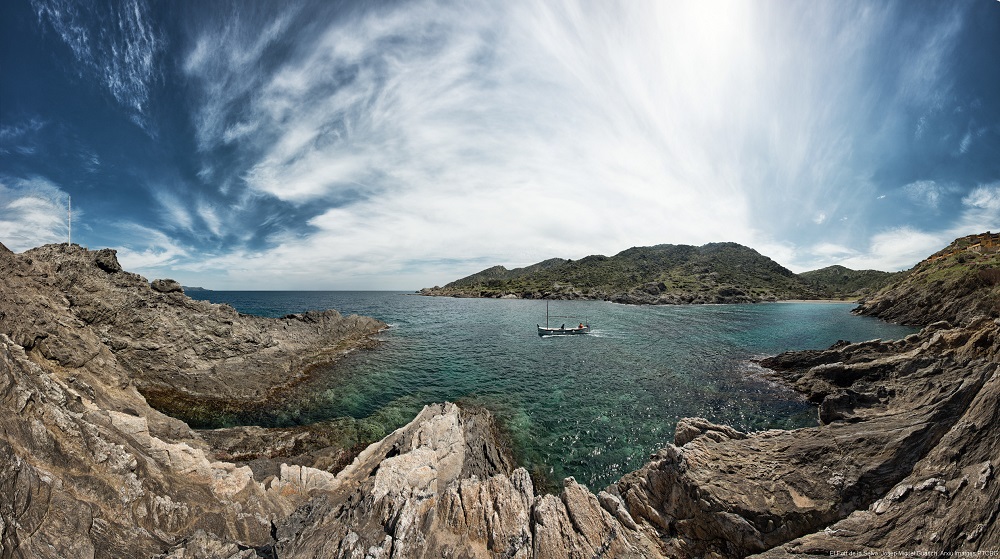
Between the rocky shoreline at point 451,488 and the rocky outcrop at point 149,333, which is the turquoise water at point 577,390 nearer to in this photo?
the rocky outcrop at point 149,333

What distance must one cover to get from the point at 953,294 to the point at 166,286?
359ft

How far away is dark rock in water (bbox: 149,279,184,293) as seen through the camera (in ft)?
88.2

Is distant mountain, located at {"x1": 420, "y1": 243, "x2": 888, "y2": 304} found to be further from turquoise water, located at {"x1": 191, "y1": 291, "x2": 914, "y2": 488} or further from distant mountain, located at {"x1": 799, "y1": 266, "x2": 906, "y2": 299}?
turquoise water, located at {"x1": 191, "y1": 291, "x2": 914, "y2": 488}

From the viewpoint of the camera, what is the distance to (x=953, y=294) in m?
52.9

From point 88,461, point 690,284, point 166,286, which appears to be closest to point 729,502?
point 88,461

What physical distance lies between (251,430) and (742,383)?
37.7 m

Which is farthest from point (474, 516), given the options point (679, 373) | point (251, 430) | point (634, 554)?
point (679, 373)

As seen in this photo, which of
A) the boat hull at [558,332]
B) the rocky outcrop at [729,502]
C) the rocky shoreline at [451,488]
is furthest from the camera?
the boat hull at [558,332]

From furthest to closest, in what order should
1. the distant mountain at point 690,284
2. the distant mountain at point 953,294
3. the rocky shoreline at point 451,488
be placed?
the distant mountain at point 690,284 → the distant mountain at point 953,294 → the rocky shoreline at point 451,488

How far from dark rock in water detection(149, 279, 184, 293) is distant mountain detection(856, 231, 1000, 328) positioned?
267ft

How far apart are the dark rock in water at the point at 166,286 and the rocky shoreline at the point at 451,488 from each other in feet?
39.2

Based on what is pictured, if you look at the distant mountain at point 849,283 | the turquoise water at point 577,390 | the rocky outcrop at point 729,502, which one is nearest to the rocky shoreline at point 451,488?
the rocky outcrop at point 729,502

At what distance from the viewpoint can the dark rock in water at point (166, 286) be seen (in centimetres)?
2688

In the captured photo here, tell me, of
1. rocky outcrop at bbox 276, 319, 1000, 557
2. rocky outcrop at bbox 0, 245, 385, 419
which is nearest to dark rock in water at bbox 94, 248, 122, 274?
rocky outcrop at bbox 0, 245, 385, 419
